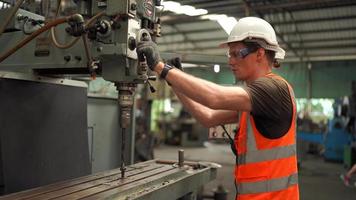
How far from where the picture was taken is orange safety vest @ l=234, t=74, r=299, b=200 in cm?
117

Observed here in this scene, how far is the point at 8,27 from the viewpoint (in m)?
1.44

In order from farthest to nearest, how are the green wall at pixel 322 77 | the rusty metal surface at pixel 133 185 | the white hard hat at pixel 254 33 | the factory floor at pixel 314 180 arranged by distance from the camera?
the green wall at pixel 322 77, the factory floor at pixel 314 180, the white hard hat at pixel 254 33, the rusty metal surface at pixel 133 185

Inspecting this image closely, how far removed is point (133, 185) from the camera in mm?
1208

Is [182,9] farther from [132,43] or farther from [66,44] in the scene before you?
[132,43]

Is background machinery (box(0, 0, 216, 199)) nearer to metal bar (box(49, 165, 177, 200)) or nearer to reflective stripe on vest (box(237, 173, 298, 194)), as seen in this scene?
metal bar (box(49, 165, 177, 200))

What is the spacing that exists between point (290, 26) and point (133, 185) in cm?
577

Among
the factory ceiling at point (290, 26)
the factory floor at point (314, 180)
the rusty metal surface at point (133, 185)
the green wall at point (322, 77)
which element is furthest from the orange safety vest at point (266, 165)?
the green wall at point (322, 77)

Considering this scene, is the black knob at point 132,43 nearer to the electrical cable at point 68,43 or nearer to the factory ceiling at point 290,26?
the electrical cable at point 68,43

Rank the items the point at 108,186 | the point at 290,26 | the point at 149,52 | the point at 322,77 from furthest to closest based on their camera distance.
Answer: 1. the point at 322,77
2. the point at 290,26
3. the point at 108,186
4. the point at 149,52

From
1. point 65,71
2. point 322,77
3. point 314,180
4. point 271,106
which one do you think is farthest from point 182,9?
point 322,77

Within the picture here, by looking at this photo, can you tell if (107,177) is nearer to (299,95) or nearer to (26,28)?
(26,28)

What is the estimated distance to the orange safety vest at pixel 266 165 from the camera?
1165 millimetres

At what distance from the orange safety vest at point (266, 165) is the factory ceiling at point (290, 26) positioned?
9.45ft

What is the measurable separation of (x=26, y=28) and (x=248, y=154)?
0.98 metres
